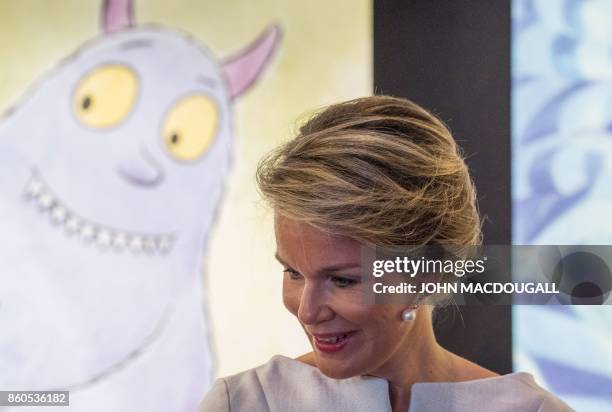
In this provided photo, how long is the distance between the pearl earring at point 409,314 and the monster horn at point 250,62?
0.55 metres

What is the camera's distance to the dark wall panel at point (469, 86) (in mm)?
1543

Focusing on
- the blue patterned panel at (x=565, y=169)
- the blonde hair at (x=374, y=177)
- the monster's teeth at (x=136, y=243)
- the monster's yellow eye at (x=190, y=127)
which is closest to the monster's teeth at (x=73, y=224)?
the monster's teeth at (x=136, y=243)

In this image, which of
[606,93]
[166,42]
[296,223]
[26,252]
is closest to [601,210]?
[606,93]

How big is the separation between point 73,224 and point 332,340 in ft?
2.04

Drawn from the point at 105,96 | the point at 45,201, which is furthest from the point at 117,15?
the point at 45,201

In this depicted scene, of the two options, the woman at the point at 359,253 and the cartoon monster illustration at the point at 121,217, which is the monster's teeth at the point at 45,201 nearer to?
the cartoon monster illustration at the point at 121,217

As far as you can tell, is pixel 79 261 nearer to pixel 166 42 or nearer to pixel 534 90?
pixel 166 42

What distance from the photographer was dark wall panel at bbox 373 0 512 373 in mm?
1543

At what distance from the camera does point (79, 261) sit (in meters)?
1.74

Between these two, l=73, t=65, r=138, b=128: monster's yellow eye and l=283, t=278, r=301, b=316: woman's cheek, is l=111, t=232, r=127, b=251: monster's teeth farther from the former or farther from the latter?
l=283, t=278, r=301, b=316: woman's cheek

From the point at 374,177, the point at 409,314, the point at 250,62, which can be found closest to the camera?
the point at 374,177

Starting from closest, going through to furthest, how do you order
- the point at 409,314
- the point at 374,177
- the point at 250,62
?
the point at 374,177 → the point at 409,314 → the point at 250,62

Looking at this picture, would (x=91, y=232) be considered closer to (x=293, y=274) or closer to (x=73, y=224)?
(x=73, y=224)

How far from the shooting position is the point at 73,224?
174 centimetres
